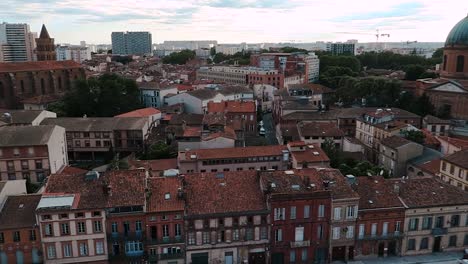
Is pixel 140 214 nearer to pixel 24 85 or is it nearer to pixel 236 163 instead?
pixel 236 163


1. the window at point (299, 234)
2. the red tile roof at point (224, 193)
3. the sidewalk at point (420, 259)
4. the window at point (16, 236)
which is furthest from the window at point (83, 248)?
the sidewalk at point (420, 259)

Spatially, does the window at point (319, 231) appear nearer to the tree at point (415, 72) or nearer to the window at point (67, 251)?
the window at point (67, 251)

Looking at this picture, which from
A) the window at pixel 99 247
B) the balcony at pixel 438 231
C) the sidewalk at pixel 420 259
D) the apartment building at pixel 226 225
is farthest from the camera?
the balcony at pixel 438 231

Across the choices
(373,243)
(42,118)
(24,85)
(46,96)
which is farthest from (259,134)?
(24,85)

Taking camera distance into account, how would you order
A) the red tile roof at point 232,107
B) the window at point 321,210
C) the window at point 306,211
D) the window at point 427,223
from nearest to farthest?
the window at point 306,211
the window at point 321,210
the window at point 427,223
the red tile roof at point 232,107

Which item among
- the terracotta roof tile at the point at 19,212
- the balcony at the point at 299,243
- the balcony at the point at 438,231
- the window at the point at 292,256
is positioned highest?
the terracotta roof tile at the point at 19,212

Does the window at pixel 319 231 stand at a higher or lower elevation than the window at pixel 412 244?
higher

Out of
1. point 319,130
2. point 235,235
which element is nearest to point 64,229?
point 235,235
